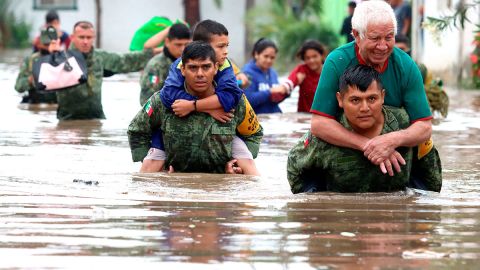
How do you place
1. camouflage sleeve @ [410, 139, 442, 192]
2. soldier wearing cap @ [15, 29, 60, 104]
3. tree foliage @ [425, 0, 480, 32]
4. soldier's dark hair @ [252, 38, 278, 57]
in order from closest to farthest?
camouflage sleeve @ [410, 139, 442, 192] < tree foliage @ [425, 0, 480, 32] < soldier's dark hair @ [252, 38, 278, 57] < soldier wearing cap @ [15, 29, 60, 104]

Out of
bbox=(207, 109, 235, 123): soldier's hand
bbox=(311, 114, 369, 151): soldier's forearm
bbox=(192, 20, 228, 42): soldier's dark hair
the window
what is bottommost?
the window

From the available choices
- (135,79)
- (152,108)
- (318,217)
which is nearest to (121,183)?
(152,108)

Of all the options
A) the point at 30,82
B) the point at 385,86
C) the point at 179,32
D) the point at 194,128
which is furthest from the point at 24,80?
the point at 385,86

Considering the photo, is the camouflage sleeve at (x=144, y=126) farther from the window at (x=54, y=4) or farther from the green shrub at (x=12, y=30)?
the window at (x=54, y=4)

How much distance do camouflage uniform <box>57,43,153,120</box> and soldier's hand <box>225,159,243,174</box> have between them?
5.93 meters

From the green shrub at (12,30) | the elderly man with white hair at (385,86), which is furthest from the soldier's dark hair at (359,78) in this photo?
the green shrub at (12,30)

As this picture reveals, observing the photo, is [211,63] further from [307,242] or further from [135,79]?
[135,79]

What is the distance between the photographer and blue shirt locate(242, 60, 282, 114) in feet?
51.7

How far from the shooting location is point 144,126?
9.75 m

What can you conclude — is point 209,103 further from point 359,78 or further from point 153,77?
point 153,77

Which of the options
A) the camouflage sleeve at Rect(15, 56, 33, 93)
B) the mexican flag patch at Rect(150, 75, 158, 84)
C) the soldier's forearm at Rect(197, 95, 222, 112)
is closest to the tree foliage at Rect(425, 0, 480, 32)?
the mexican flag patch at Rect(150, 75, 158, 84)

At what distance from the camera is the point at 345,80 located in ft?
26.7

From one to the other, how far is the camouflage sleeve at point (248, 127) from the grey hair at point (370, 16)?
1837 mm

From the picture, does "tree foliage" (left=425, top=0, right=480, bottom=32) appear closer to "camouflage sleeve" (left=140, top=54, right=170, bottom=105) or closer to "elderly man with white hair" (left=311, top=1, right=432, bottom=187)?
"camouflage sleeve" (left=140, top=54, right=170, bottom=105)
